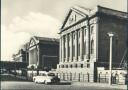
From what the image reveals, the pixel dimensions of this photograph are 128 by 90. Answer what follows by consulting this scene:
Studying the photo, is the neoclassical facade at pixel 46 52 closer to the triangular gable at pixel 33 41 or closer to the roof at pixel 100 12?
the triangular gable at pixel 33 41

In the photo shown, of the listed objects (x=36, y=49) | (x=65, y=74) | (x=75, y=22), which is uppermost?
(x=75, y=22)

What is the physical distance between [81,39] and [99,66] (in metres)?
8.92

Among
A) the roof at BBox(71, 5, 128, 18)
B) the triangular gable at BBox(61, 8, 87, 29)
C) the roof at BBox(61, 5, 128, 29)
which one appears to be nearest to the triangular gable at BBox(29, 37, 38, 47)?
the triangular gable at BBox(61, 8, 87, 29)

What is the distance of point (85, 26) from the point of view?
5300 cm

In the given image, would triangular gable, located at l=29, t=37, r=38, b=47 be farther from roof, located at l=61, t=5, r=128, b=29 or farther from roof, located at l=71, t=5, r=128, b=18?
roof, located at l=71, t=5, r=128, b=18

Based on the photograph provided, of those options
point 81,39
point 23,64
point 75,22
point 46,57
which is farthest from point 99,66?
point 23,64

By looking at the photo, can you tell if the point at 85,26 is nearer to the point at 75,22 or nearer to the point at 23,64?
the point at 75,22

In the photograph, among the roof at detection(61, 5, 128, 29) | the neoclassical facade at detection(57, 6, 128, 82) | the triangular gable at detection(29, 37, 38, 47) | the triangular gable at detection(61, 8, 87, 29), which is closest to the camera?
the neoclassical facade at detection(57, 6, 128, 82)

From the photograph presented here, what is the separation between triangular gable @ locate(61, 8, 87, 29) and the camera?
54.9m

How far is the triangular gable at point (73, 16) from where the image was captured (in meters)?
54.9

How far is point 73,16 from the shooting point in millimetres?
58594

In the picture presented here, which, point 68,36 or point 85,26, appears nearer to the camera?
point 85,26

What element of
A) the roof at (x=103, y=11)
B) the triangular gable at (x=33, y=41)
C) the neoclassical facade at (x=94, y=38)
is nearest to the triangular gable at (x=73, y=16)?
the neoclassical facade at (x=94, y=38)

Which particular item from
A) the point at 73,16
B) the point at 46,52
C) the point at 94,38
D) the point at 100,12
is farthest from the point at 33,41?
the point at 100,12
